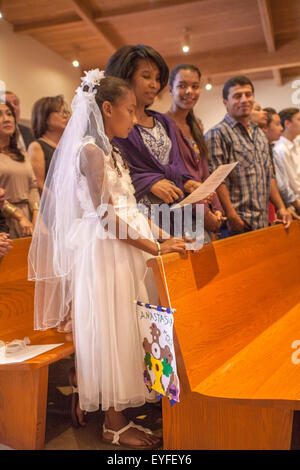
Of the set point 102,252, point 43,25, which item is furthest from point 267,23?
point 102,252

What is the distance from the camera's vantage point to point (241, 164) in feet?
9.69

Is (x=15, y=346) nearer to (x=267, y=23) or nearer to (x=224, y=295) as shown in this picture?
(x=224, y=295)

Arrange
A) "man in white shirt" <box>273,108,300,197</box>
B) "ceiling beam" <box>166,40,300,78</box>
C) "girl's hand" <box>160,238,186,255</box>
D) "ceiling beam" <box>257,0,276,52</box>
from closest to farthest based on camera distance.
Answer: "girl's hand" <box>160,238,186,255</box> → "man in white shirt" <box>273,108,300,197</box> → "ceiling beam" <box>257,0,276,52</box> → "ceiling beam" <box>166,40,300,78</box>

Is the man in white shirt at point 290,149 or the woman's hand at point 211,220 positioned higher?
the man in white shirt at point 290,149

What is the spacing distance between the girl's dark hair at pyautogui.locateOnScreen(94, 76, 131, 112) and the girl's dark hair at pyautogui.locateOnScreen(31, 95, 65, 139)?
3.96 ft

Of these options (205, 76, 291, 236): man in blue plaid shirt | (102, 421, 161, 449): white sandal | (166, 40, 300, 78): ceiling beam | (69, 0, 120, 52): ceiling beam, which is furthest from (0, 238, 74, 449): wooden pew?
(166, 40, 300, 78): ceiling beam

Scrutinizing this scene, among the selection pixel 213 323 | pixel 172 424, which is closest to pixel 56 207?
pixel 213 323

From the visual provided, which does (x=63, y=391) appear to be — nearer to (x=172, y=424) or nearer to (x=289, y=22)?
(x=172, y=424)

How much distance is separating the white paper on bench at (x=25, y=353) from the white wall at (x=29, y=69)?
15.9 ft

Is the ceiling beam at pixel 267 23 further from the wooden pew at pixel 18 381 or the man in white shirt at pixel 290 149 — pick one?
the wooden pew at pixel 18 381

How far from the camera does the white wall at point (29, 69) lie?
6242 mm

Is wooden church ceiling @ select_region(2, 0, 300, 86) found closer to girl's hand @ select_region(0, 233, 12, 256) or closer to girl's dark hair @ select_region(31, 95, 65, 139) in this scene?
girl's dark hair @ select_region(31, 95, 65, 139)

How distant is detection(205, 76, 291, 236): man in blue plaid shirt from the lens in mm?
2941

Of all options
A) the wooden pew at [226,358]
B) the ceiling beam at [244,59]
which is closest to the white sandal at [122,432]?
the wooden pew at [226,358]
